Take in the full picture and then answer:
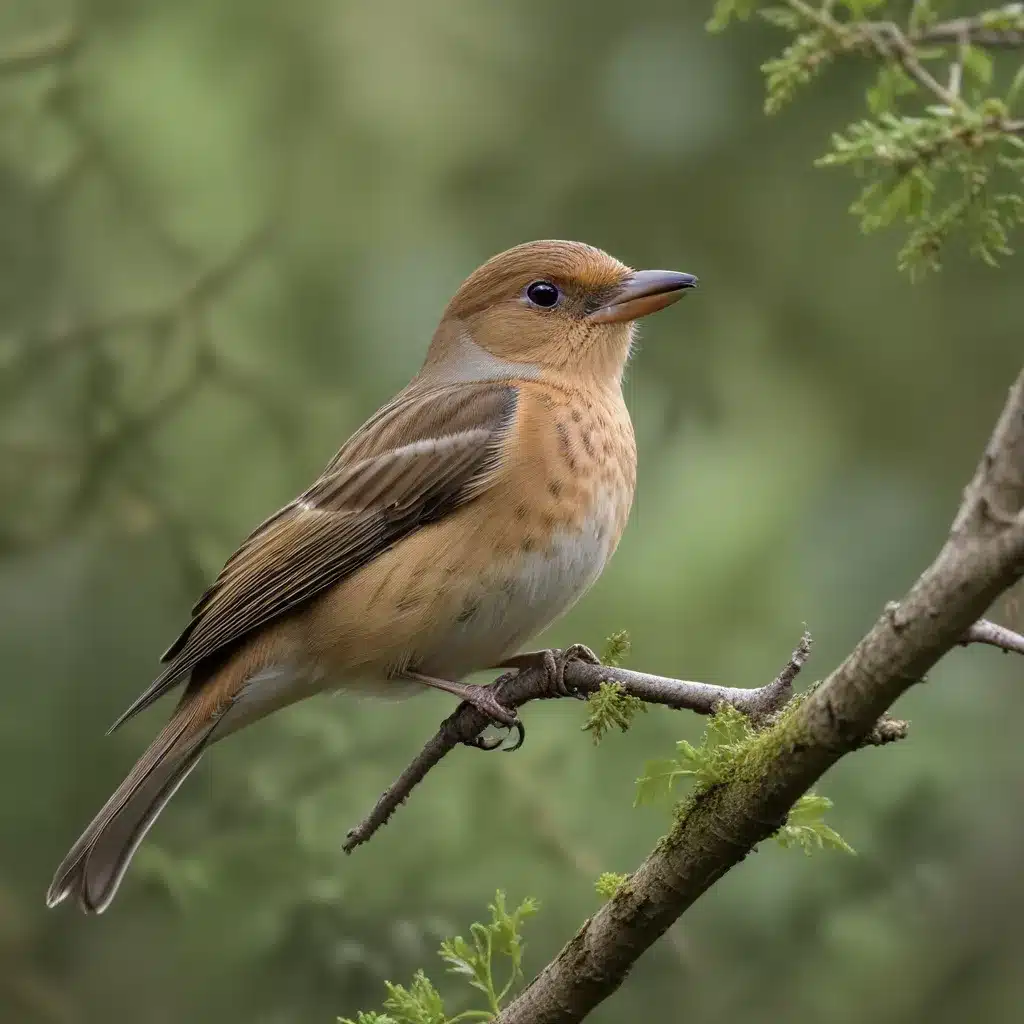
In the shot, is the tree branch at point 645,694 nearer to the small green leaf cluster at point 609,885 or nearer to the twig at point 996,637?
the twig at point 996,637

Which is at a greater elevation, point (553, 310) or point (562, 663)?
point (553, 310)

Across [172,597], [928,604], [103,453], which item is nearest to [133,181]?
[103,453]

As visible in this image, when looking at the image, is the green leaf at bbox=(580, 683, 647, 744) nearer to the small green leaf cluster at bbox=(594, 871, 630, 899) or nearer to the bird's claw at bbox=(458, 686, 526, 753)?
the small green leaf cluster at bbox=(594, 871, 630, 899)

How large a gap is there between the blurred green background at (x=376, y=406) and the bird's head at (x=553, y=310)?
84 cm

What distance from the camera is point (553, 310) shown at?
176 inches

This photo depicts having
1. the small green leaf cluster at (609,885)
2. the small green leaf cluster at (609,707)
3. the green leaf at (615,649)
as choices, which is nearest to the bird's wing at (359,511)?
the green leaf at (615,649)

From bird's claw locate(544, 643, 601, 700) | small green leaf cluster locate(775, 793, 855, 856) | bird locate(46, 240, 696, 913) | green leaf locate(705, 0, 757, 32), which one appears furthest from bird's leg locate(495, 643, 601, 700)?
green leaf locate(705, 0, 757, 32)

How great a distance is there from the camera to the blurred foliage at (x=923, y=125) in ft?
6.83

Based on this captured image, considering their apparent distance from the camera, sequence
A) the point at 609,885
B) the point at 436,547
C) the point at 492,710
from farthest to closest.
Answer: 1. the point at 436,547
2. the point at 492,710
3. the point at 609,885

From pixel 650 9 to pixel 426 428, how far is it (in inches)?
100

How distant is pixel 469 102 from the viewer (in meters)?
5.91

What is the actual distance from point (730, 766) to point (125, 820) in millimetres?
2047

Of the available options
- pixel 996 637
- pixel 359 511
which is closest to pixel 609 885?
pixel 996 637

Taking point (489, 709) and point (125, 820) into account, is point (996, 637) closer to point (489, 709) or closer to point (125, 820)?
point (489, 709)
